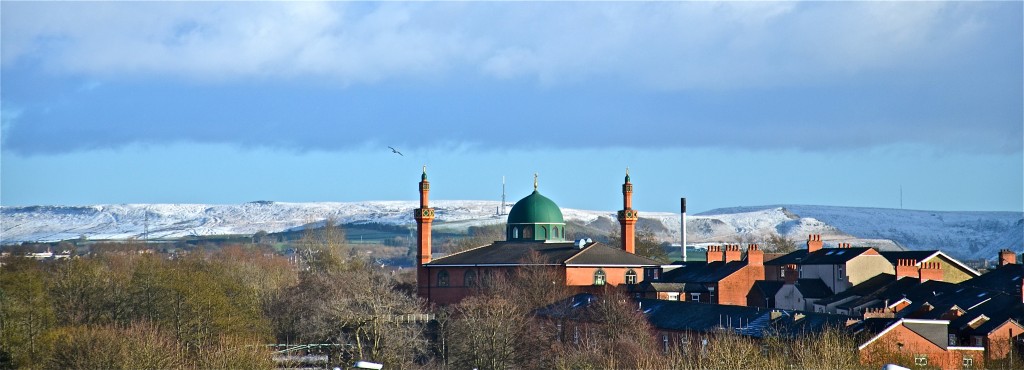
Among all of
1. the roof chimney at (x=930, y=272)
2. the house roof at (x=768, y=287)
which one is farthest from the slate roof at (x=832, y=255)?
the roof chimney at (x=930, y=272)

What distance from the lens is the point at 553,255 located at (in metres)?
101

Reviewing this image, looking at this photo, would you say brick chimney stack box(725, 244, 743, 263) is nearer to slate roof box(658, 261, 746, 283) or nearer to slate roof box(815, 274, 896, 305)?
slate roof box(658, 261, 746, 283)

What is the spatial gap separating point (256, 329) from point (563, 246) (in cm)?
3007

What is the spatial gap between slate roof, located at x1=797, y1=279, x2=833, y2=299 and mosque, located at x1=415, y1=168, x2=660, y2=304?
9.50 metres

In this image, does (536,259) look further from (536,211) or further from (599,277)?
(536,211)

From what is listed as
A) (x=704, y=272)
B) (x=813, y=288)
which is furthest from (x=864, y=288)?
(x=704, y=272)

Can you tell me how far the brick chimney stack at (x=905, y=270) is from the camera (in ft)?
304

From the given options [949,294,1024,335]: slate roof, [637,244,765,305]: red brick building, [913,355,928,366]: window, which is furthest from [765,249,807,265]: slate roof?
[913,355,928,366]: window

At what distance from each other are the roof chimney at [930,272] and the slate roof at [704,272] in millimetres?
11023

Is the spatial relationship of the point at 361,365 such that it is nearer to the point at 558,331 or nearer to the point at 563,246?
the point at 558,331

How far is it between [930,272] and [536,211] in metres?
28.0

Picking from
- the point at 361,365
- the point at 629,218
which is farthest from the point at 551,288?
the point at 361,365

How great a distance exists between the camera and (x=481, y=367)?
245 ft

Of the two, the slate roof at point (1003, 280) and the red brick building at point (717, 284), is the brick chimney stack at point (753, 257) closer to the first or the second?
the red brick building at point (717, 284)
